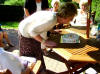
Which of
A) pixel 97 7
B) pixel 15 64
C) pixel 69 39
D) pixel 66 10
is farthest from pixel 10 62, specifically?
pixel 97 7

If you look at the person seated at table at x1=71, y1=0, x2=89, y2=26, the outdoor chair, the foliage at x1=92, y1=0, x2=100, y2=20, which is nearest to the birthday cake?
the outdoor chair

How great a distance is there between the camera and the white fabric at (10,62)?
7.43 ft

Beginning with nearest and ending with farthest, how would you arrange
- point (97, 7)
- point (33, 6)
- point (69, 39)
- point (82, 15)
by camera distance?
point (69, 39), point (33, 6), point (82, 15), point (97, 7)

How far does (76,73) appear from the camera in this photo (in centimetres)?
328

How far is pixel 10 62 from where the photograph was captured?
2.31m

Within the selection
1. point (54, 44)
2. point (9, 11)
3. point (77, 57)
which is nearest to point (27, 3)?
point (54, 44)

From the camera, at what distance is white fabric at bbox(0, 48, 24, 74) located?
2264 millimetres

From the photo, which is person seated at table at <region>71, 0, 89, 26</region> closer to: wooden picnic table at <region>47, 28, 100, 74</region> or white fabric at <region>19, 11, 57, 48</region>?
wooden picnic table at <region>47, 28, 100, 74</region>

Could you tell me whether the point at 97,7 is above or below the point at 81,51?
above

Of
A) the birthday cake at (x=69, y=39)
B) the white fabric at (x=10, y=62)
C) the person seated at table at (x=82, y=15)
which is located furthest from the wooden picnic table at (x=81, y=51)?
the person seated at table at (x=82, y=15)

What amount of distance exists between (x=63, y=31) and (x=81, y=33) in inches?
12.3

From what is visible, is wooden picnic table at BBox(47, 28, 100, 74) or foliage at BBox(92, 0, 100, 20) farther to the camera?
foliage at BBox(92, 0, 100, 20)

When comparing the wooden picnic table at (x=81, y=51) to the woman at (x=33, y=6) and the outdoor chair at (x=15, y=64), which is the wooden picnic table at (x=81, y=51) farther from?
the woman at (x=33, y=6)

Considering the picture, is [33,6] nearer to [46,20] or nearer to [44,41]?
[44,41]
